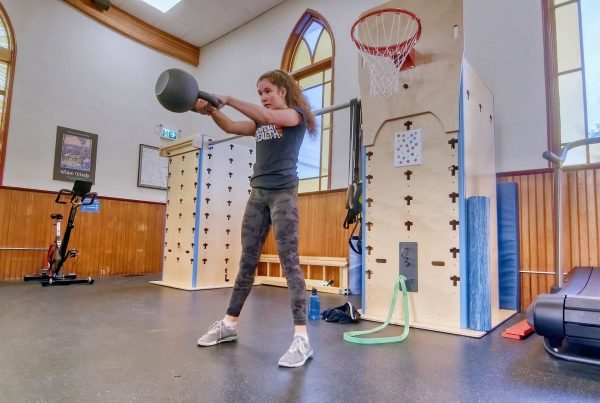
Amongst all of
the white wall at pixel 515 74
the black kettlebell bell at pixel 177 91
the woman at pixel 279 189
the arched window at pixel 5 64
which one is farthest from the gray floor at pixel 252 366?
the arched window at pixel 5 64

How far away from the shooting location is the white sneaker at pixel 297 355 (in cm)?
165

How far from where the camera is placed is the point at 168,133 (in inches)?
277

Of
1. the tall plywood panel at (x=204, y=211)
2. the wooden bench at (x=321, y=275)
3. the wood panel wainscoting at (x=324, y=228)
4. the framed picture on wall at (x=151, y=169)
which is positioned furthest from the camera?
the framed picture on wall at (x=151, y=169)

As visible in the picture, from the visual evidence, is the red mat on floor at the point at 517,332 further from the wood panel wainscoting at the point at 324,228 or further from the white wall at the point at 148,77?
the wood panel wainscoting at the point at 324,228

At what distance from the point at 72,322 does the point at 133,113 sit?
487cm

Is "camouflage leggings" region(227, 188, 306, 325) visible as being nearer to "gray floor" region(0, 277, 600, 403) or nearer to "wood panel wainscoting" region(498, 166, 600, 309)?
"gray floor" region(0, 277, 600, 403)

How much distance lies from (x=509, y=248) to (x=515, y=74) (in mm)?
1677

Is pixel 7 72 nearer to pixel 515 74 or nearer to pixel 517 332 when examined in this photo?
pixel 515 74

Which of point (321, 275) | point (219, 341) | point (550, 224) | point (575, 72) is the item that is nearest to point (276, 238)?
point (219, 341)

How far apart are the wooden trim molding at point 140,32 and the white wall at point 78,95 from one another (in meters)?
0.11

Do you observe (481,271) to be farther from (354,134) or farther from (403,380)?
(354,134)

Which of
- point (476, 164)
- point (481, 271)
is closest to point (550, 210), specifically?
point (476, 164)

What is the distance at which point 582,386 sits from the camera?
150 centimetres

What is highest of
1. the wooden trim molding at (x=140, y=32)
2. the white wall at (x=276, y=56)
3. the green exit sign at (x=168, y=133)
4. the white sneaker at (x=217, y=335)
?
the wooden trim molding at (x=140, y=32)
